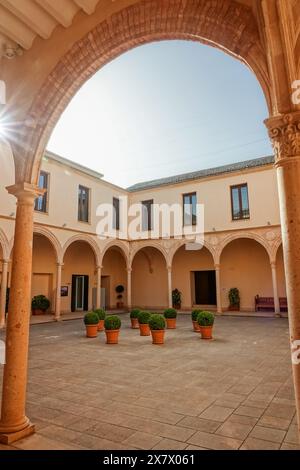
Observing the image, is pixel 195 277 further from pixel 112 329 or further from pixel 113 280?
pixel 112 329

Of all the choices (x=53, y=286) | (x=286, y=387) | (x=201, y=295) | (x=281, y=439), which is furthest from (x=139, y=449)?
(x=201, y=295)

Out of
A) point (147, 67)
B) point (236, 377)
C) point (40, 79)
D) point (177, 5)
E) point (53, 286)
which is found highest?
point (147, 67)

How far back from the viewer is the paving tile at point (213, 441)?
9.79ft

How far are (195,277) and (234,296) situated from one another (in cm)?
304

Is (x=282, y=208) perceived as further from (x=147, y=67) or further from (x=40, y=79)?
(x=147, y=67)

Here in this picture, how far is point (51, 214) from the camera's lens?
14.2 m

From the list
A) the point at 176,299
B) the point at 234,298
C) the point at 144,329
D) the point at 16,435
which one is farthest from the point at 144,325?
the point at 176,299

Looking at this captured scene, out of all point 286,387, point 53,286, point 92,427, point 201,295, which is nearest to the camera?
point 92,427

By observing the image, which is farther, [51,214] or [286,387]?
[51,214]

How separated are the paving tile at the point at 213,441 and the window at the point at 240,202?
13913 mm

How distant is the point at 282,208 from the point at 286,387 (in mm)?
3589

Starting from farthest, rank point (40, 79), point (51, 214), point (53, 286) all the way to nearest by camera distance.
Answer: point (53, 286) < point (51, 214) < point (40, 79)
